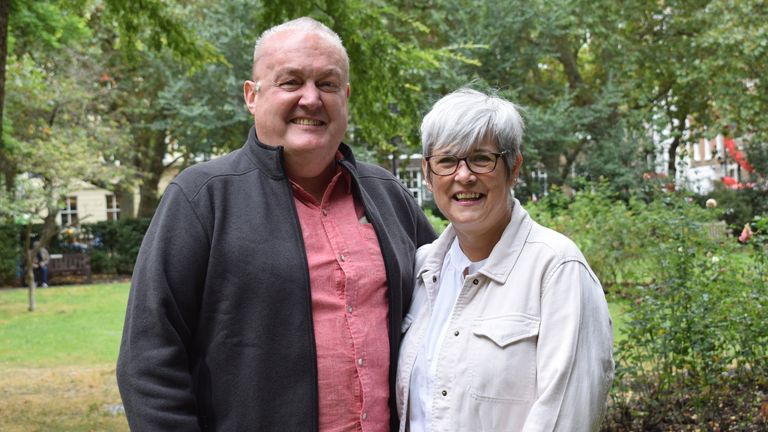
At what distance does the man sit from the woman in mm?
184

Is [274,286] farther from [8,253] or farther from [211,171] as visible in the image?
[8,253]

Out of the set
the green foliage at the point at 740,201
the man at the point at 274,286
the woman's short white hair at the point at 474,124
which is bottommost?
the green foliage at the point at 740,201

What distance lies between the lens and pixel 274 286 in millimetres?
2578

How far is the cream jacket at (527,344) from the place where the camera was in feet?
7.42

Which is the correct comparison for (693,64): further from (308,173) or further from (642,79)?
(308,173)

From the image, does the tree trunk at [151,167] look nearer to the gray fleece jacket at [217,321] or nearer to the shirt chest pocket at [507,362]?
the gray fleece jacket at [217,321]

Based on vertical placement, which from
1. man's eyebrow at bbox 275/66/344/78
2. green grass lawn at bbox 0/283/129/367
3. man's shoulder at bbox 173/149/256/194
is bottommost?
green grass lawn at bbox 0/283/129/367

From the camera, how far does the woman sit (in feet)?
7.45

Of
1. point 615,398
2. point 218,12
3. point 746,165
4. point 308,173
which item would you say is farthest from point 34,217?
point 746,165

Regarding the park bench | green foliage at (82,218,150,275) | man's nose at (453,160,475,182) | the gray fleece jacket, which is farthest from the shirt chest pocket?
green foliage at (82,218,150,275)

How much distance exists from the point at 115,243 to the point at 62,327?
1300 centimetres

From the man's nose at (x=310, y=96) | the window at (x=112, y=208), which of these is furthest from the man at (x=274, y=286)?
the window at (x=112, y=208)

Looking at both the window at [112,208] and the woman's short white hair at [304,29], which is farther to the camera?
the window at [112,208]

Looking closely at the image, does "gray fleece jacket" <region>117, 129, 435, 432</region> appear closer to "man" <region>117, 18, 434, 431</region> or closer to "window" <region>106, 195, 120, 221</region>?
"man" <region>117, 18, 434, 431</region>
